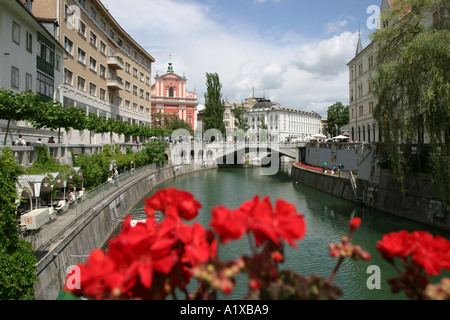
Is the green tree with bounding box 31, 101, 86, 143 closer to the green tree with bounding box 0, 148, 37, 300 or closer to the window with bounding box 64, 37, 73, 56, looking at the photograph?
the green tree with bounding box 0, 148, 37, 300

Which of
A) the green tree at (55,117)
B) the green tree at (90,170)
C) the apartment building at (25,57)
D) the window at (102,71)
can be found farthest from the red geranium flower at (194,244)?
the window at (102,71)

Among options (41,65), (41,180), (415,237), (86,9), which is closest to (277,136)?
(86,9)

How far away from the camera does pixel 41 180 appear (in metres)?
Answer: 14.7

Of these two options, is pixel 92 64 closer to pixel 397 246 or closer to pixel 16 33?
pixel 16 33

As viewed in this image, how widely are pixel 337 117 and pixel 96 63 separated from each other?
64043mm

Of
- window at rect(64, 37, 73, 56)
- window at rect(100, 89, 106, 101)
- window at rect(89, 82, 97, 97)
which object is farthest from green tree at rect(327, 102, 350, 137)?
window at rect(64, 37, 73, 56)

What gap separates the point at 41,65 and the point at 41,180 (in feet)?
48.8

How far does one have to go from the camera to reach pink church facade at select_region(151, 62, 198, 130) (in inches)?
3226

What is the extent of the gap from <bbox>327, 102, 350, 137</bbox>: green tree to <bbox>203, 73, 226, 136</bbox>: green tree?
33589 mm

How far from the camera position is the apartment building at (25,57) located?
20109 millimetres

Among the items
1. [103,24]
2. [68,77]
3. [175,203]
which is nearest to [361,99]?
[103,24]

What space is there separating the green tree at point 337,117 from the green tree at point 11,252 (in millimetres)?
83668

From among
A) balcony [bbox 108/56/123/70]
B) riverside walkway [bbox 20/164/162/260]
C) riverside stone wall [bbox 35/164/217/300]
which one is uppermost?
balcony [bbox 108/56/123/70]
